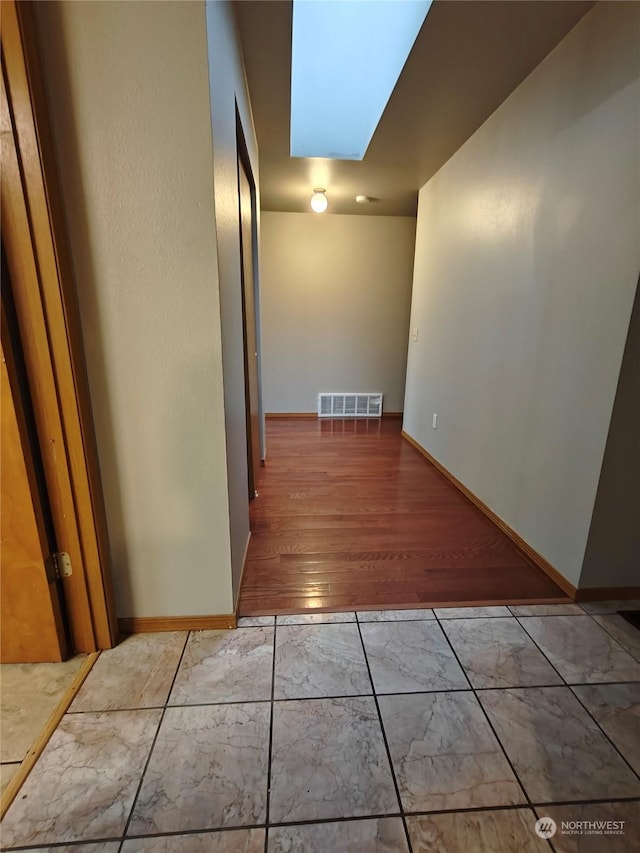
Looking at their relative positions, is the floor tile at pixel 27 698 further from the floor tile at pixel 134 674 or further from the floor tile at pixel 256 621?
the floor tile at pixel 256 621

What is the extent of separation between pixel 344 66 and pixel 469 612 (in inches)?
124

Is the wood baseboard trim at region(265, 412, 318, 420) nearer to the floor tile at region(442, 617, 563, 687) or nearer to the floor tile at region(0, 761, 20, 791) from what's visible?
the floor tile at region(442, 617, 563, 687)

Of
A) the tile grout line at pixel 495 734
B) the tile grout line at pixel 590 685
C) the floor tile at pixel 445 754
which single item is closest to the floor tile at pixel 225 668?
the floor tile at pixel 445 754

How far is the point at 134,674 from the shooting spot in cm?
126

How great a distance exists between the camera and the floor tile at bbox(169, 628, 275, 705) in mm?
1197

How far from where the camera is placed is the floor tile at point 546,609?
62.2 inches

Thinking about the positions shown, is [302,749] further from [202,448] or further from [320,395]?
[320,395]

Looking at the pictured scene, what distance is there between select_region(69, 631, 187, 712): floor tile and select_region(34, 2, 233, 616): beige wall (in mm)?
108

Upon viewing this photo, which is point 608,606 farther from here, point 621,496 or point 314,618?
point 314,618

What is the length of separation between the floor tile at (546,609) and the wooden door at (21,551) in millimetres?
1759

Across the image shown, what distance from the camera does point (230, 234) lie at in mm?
1500

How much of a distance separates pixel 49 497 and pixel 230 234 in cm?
116

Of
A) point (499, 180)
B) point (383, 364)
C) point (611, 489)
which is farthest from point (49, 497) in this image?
point (383, 364)

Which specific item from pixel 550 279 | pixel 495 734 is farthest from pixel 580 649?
pixel 550 279
